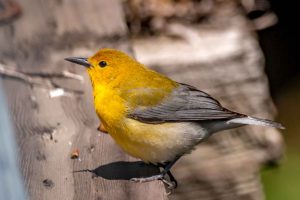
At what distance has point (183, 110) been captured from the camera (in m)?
4.74

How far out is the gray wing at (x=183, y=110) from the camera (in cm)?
459

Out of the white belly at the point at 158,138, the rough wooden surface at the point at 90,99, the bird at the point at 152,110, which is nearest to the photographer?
the rough wooden surface at the point at 90,99

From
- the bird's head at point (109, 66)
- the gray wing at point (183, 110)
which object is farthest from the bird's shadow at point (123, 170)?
the bird's head at point (109, 66)

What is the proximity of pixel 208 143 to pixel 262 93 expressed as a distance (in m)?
0.61

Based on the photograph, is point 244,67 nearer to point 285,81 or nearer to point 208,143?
point 208,143

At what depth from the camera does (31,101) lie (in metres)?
4.64

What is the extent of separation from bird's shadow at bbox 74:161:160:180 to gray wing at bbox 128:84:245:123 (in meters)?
0.32

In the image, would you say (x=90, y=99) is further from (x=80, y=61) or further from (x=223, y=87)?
(x=223, y=87)

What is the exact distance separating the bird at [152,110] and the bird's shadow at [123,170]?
80 mm

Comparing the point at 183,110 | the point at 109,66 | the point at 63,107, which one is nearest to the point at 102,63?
the point at 109,66

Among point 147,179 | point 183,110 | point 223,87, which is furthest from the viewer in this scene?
point 223,87

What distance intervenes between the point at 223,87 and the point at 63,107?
219 centimetres

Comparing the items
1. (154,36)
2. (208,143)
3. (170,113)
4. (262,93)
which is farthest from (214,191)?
(170,113)

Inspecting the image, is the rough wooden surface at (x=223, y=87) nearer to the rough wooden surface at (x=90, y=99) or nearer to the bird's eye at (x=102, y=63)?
the rough wooden surface at (x=90, y=99)
